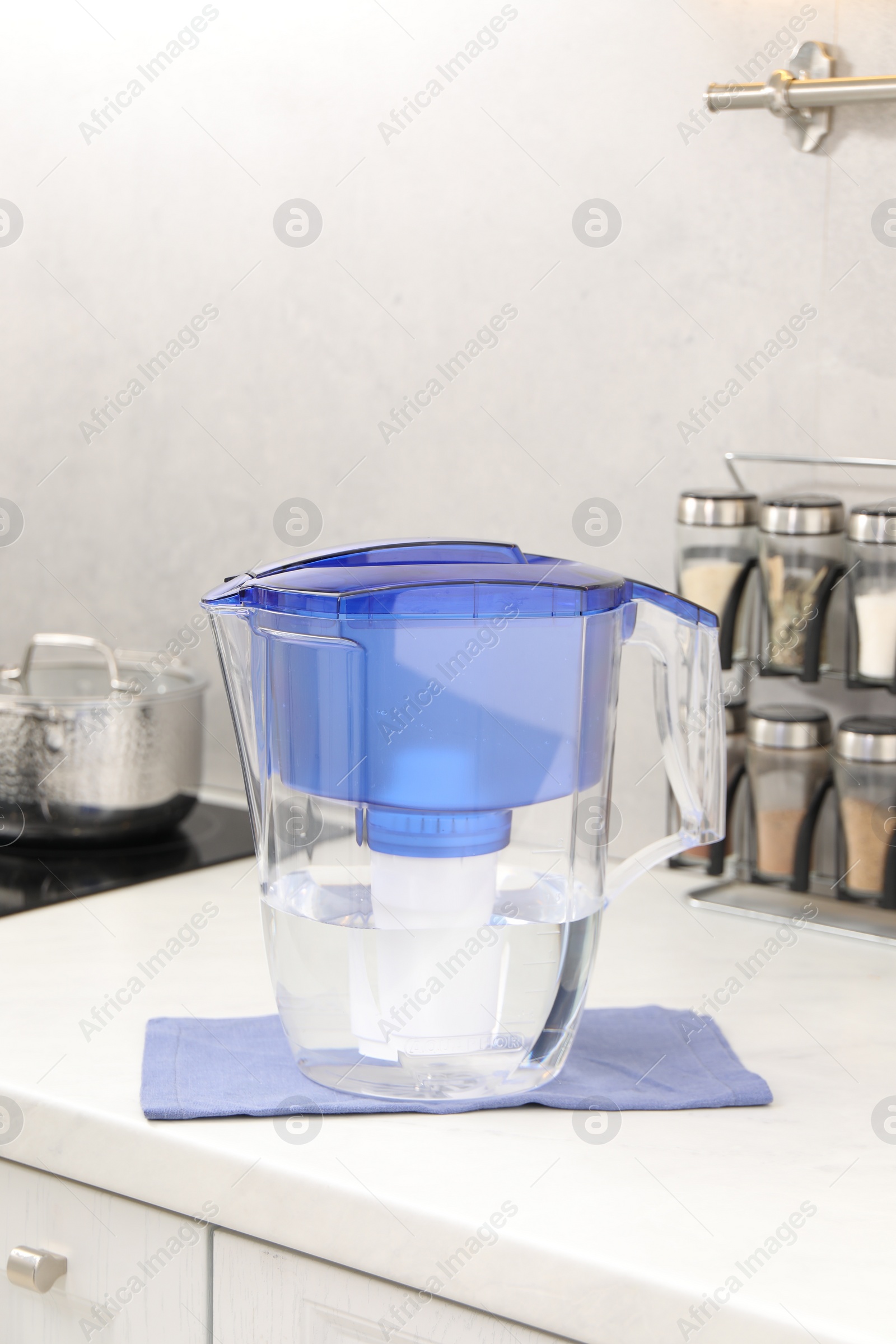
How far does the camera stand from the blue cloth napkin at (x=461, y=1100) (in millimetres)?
683

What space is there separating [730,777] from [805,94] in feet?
1.65

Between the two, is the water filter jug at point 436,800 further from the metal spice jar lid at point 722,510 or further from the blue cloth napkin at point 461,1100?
the metal spice jar lid at point 722,510

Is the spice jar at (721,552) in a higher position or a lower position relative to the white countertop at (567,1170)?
higher

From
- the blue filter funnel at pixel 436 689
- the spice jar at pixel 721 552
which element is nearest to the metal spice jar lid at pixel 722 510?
the spice jar at pixel 721 552

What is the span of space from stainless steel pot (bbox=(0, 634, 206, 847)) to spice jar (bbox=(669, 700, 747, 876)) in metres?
0.41

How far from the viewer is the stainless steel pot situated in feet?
3.70

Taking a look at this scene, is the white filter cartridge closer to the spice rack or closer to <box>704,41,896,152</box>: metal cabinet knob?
the spice rack

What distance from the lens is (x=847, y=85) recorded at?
38.7 inches

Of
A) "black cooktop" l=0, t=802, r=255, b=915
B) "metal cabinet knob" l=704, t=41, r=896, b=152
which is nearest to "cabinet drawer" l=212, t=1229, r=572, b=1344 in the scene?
"black cooktop" l=0, t=802, r=255, b=915

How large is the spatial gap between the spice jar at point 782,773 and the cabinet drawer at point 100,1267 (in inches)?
21.7

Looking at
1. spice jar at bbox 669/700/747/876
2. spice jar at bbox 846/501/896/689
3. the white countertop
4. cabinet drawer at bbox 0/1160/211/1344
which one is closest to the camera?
the white countertop

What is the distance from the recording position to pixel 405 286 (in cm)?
125

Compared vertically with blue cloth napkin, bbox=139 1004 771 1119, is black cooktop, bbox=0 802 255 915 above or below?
above

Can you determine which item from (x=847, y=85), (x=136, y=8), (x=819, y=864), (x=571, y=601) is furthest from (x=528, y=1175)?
(x=136, y=8)
